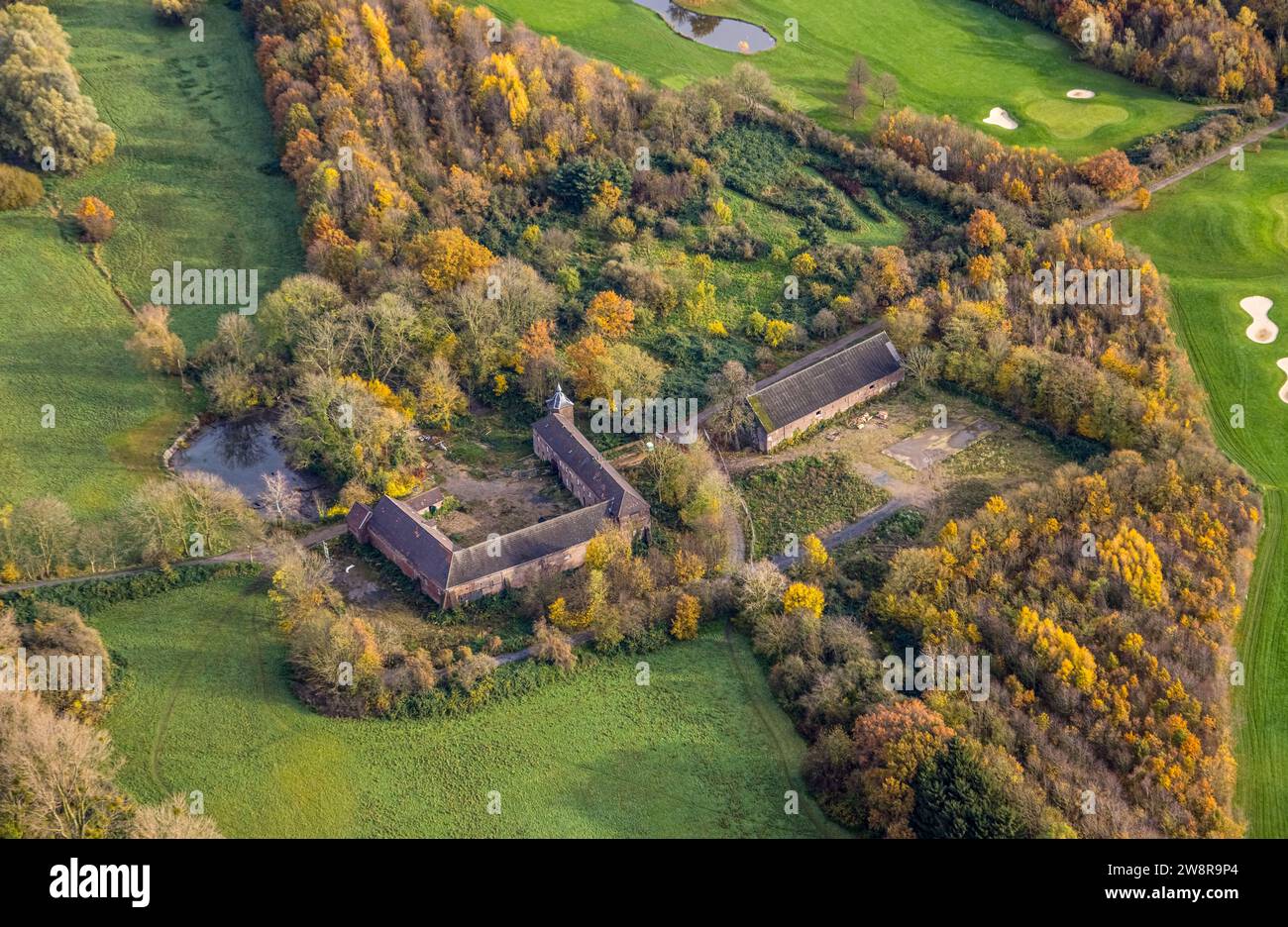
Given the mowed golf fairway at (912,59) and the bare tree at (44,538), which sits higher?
the mowed golf fairway at (912,59)

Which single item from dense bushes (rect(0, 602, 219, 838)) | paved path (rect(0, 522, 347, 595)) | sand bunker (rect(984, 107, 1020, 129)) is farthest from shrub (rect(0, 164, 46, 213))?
sand bunker (rect(984, 107, 1020, 129))

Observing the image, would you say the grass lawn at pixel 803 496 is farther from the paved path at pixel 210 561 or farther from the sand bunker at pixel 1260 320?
the sand bunker at pixel 1260 320

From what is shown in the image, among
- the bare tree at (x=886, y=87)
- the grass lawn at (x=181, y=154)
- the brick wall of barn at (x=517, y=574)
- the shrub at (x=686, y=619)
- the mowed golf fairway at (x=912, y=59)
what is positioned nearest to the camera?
the shrub at (x=686, y=619)

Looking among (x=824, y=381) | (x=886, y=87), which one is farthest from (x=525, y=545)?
Result: (x=886, y=87)

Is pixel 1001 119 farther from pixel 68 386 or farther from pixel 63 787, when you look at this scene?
pixel 63 787

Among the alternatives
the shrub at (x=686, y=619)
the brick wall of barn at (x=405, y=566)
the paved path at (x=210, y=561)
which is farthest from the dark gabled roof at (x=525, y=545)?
the paved path at (x=210, y=561)

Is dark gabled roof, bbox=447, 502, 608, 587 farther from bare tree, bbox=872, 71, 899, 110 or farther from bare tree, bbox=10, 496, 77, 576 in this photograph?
bare tree, bbox=872, 71, 899, 110

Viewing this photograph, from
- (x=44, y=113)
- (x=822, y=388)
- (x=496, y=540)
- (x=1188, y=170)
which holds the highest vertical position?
(x=1188, y=170)
